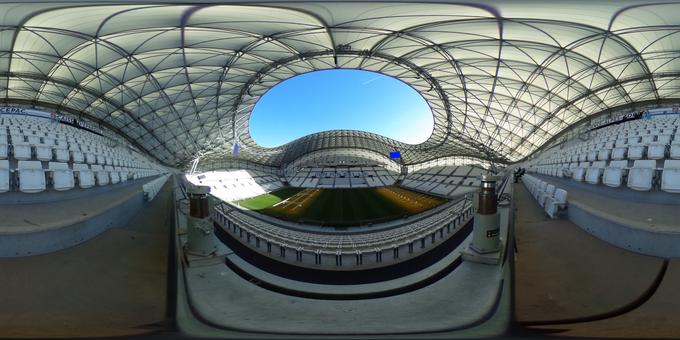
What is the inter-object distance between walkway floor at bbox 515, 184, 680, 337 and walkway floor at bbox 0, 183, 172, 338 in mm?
2406

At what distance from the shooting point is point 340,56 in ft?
68.1

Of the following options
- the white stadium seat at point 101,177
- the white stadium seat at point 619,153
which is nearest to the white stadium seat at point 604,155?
the white stadium seat at point 619,153

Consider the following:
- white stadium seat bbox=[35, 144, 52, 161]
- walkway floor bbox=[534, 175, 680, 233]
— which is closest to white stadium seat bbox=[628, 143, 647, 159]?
walkway floor bbox=[534, 175, 680, 233]

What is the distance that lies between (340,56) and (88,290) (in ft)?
68.1

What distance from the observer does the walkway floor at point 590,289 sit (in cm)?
169

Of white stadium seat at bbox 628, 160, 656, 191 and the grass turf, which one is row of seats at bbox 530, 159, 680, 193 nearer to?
white stadium seat at bbox 628, 160, 656, 191

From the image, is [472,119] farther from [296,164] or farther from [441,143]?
[296,164]

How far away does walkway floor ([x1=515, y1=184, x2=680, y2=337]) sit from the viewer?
5.54ft

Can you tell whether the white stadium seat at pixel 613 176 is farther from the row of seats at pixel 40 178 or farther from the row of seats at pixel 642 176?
the row of seats at pixel 40 178

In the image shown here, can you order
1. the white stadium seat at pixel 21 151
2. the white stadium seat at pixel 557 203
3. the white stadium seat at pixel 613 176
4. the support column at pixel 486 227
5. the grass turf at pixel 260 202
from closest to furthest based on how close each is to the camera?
the support column at pixel 486 227
the white stadium seat at pixel 557 203
the white stadium seat at pixel 613 176
the white stadium seat at pixel 21 151
the grass turf at pixel 260 202

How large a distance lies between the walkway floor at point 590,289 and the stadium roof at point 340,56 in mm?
4028

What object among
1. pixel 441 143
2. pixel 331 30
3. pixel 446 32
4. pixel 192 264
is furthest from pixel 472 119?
pixel 192 264

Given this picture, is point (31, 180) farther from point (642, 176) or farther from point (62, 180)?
point (642, 176)

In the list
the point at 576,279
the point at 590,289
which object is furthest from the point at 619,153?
the point at 590,289
